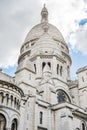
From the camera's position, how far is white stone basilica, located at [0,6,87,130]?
32.5 m

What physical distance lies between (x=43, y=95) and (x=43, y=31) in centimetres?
2936

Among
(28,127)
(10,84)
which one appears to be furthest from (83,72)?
(10,84)

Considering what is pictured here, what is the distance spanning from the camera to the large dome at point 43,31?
69.6 m

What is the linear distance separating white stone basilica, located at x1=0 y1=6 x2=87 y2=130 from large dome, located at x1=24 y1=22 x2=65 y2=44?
10.5 metres

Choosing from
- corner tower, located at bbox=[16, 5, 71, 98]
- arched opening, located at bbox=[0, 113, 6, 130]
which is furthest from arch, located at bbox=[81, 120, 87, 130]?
arched opening, located at bbox=[0, 113, 6, 130]

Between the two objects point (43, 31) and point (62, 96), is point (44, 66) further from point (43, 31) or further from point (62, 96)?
point (43, 31)

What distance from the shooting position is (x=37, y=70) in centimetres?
5388

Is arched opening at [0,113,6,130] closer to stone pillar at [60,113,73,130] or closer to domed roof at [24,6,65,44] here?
stone pillar at [60,113,73,130]

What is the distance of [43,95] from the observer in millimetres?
45219

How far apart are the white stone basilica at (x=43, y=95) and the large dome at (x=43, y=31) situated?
1050cm

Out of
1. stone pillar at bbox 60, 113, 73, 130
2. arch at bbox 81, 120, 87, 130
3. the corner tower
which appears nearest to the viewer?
stone pillar at bbox 60, 113, 73, 130

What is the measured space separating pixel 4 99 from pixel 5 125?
10.6 feet

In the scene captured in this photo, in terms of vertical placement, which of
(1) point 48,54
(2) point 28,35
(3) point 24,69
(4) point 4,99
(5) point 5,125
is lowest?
(5) point 5,125

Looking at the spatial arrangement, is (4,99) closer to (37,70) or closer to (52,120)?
(52,120)
